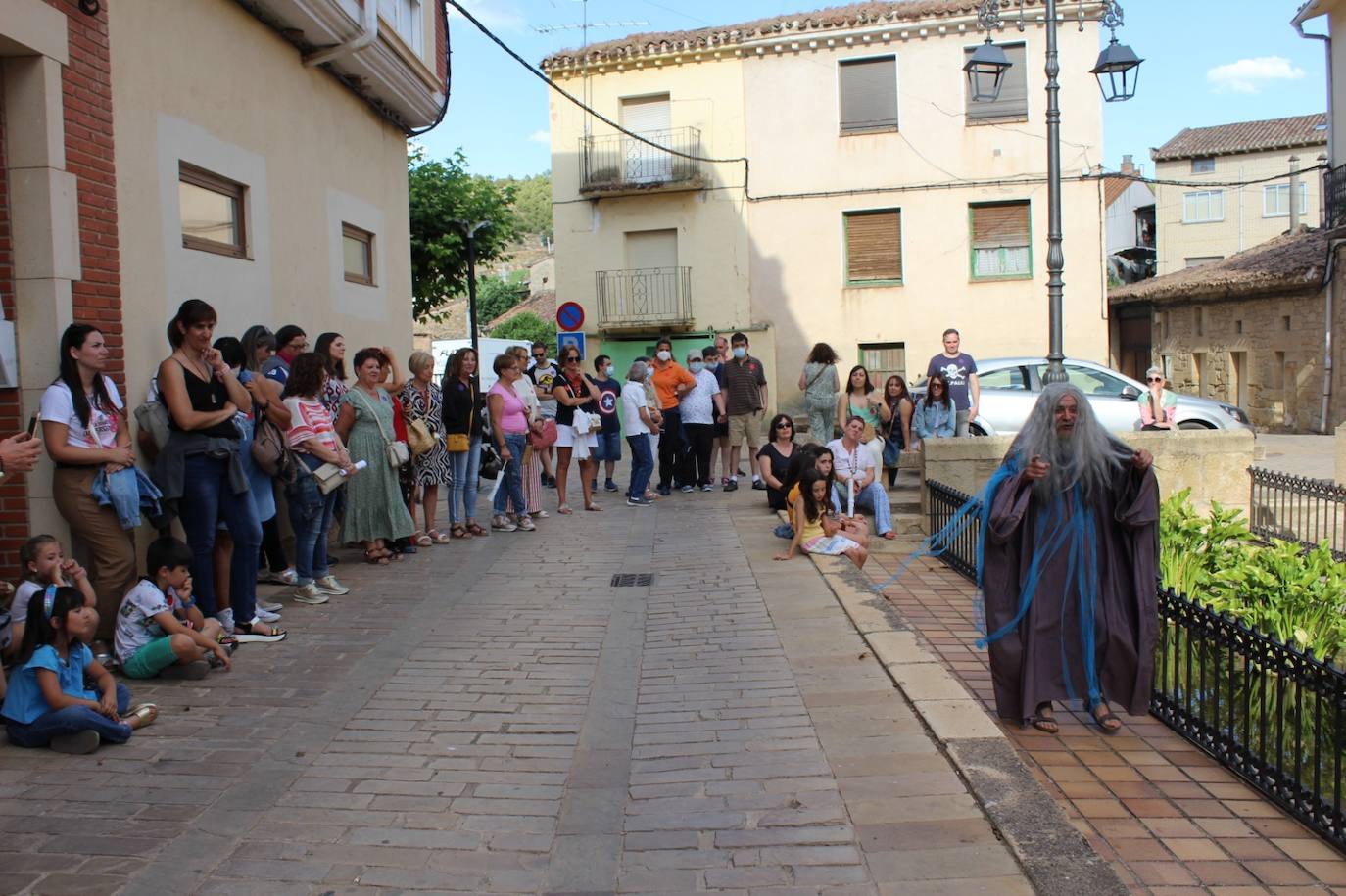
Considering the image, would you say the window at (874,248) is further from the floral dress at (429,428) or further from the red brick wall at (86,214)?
the red brick wall at (86,214)

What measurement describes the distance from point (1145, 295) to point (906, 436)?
22.5 metres

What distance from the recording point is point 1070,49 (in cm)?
2467

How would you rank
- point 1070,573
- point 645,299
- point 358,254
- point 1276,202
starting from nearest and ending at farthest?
point 1070,573
point 358,254
point 645,299
point 1276,202

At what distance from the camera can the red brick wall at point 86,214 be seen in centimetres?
611

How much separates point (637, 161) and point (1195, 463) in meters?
17.7

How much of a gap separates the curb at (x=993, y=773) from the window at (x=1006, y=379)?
27.6ft

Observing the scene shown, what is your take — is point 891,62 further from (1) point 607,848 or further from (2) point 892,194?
(1) point 607,848

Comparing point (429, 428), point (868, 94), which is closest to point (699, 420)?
point (429, 428)

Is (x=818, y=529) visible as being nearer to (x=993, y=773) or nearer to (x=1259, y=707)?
(x=1259, y=707)

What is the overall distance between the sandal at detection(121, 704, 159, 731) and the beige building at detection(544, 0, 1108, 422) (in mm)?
21660

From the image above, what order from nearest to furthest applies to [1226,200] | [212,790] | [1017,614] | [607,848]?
[607,848] < [212,790] < [1017,614] < [1226,200]

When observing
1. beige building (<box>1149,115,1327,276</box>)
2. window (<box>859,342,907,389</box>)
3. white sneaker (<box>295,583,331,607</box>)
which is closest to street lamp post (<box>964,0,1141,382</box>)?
white sneaker (<box>295,583,331,607</box>)

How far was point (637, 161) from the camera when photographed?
2672 cm

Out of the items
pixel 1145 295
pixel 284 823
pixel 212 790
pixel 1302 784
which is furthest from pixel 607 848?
pixel 1145 295
